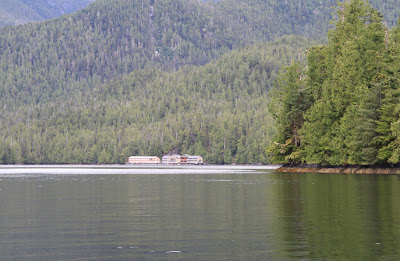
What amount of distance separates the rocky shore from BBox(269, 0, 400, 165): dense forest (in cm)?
160

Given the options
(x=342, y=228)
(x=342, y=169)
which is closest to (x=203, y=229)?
(x=342, y=228)

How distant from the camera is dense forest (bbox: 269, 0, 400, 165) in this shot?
11094 centimetres

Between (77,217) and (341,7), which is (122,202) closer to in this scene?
(77,217)

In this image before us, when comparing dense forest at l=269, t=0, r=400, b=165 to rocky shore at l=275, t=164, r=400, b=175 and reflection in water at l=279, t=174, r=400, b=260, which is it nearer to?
rocky shore at l=275, t=164, r=400, b=175

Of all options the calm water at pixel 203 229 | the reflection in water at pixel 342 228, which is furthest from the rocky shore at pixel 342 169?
the reflection in water at pixel 342 228

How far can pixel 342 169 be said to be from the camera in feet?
416

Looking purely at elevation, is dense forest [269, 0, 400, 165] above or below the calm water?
above

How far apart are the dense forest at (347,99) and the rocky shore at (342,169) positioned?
1600mm

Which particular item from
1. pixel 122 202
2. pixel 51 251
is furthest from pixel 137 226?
A: pixel 122 202

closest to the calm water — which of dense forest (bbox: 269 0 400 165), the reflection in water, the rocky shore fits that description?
the reflection in water

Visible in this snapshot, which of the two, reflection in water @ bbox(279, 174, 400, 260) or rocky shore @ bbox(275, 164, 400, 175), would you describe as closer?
reflection in water @ bbox(279, 174, 400, 260)

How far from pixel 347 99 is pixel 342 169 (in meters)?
12.6

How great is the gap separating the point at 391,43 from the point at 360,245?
97146 mm

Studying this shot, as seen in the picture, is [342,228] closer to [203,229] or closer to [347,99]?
[203,229]
